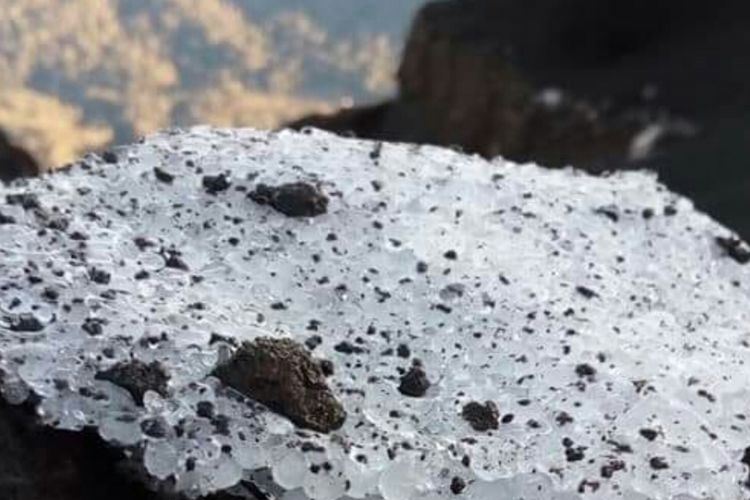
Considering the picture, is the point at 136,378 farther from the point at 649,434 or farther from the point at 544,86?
the point at 544,86

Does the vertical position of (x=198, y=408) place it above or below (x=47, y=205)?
below

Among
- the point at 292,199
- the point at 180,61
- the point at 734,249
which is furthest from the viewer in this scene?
the point at 180,61

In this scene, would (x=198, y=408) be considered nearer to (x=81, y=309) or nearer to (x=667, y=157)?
(x=81, y=309)

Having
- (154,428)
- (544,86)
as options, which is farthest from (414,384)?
(544,86)

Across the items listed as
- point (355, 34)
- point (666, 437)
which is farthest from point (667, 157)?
point (355, 34)

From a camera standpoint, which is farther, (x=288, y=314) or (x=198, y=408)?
(x=288, y=314)

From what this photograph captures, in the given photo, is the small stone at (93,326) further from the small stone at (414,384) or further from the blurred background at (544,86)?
the blurred background at (544,86)

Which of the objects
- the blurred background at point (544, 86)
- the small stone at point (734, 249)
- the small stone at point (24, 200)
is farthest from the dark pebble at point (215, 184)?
the blurred background at point (544, 86)
